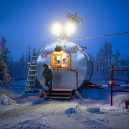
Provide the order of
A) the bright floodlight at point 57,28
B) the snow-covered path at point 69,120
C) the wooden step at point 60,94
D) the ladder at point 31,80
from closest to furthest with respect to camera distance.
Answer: the snow-covered path at point 69,120 → the wooden step at point 60,94 → the bright floodlight at point 57,28 → the ladder at point 31,80

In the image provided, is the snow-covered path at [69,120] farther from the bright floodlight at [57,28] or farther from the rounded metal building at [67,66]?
the bright floodlight at [57,28]

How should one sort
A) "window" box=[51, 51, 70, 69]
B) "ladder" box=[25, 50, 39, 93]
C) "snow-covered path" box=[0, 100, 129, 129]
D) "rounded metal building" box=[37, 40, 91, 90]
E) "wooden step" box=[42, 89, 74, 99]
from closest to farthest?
"snow-covered path" box=[0, 100, 129, 129] < "wooden step" box=[42, 89, 74, 99] < "rounded metal building" box=[37, 40, 91, 90] < "window" box=[51, 51, 70, 69] < "ladder" box=[25, 50, 39, 93]

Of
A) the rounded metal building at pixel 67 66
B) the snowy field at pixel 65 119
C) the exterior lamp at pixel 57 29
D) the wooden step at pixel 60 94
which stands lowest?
the snowy field at pixel 65 119

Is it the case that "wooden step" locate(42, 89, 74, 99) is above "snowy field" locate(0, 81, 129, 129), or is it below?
above

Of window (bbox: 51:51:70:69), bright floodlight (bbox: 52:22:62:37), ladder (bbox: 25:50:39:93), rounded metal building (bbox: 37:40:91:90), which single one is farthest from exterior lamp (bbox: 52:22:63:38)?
ladder (bbox: 25:50:39:93)

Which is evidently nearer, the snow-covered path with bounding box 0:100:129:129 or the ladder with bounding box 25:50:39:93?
the snow-covered path with bounding box 0:100:129:129

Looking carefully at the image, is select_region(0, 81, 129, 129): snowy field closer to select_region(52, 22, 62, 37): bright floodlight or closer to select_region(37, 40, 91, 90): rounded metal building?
select_region(37, 40, 91, 90): rounded metal building

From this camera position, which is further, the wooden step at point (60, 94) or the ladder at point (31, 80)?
the ladder at point (31, 80)

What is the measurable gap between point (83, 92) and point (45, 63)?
306 cm

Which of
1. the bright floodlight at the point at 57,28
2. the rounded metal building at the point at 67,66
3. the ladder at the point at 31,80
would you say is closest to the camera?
the rounded metal building at the point at 67,66

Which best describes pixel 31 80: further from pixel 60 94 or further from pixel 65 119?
pixel 65 119

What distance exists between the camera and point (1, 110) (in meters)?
13.5

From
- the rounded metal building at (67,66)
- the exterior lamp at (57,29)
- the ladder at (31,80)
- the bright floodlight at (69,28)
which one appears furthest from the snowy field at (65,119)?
the ladder at (31,80)

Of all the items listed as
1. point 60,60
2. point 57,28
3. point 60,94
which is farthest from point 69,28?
point 60,94
